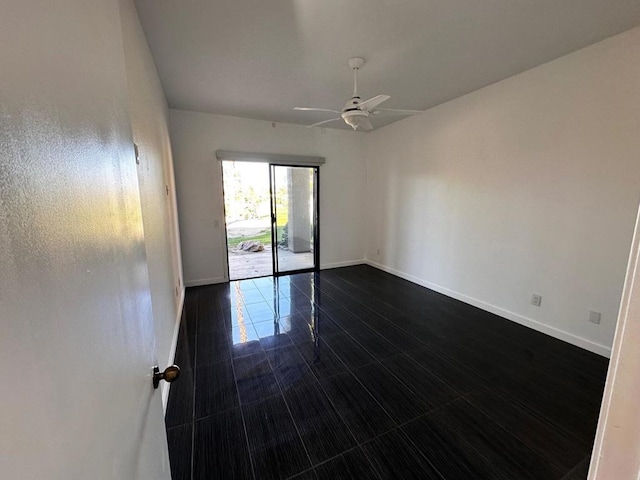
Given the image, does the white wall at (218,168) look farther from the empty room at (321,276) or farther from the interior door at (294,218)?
the interior door at (294,218)

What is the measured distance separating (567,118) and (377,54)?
74.5 inches

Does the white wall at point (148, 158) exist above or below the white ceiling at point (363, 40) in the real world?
below

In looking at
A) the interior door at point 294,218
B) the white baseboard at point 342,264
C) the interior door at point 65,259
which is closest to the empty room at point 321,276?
the interior door at point 65,259

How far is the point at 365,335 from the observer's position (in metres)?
2.84

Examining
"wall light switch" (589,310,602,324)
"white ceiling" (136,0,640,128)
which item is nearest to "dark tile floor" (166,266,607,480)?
"wall light switch" (589,310,602,324)

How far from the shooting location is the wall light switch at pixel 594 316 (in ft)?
8.17

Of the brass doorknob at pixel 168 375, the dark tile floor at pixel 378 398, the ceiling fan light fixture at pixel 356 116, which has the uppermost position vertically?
the ceiling fan light fixture at pixel 356 116

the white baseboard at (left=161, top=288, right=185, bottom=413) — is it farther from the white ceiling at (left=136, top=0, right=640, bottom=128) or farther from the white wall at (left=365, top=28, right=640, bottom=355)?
the white wall at (left=365, top=28, right=640, bottom=355)

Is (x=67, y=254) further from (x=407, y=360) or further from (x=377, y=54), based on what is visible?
(x=377, y=54)

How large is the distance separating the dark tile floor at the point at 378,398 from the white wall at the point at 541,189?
48cm

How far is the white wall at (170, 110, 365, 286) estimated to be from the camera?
4.18m

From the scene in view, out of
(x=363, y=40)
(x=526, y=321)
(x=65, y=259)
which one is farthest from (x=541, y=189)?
(x=65, y=259)

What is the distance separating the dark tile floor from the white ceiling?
271 centimetres

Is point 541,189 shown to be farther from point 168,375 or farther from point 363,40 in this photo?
point 168,375
